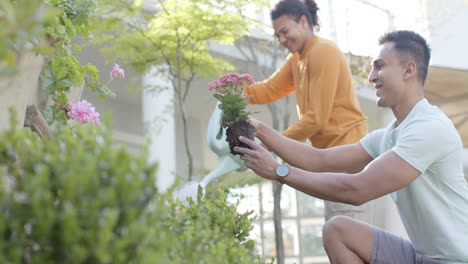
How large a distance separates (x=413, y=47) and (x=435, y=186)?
24.0 inches

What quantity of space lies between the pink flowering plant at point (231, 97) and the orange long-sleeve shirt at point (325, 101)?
0.92 m

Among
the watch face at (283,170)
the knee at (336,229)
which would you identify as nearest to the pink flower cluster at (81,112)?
the watch face at (283,170)

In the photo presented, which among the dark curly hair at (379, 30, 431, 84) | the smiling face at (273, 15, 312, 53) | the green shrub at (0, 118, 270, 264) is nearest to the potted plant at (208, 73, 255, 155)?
the dark curly hair at (379, 30, 431, 84)

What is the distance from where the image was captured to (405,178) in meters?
2.08

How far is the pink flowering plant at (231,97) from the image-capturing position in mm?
2303

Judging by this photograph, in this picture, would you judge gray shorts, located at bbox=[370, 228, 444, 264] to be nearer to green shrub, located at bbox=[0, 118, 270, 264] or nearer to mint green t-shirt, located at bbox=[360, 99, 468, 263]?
mint green t-shirt, located at bbox=[360, 99, 468, 263]

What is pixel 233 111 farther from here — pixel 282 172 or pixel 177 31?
pixel 177 31

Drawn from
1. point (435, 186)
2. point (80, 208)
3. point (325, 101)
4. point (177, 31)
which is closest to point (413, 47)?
point (435, 186)

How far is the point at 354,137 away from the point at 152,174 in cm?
257

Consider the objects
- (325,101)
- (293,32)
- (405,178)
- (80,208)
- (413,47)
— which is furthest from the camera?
(293,32)

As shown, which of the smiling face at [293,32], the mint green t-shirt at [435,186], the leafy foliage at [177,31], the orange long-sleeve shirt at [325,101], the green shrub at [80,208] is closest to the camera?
the green shrub at [80,208]

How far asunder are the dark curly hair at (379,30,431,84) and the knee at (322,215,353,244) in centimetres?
68

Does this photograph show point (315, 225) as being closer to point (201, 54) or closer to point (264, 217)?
point (264, 217)

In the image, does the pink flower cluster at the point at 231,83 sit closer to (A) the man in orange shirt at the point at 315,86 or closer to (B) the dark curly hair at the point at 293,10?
(A) the man in orange shirt at the point at 315,86
